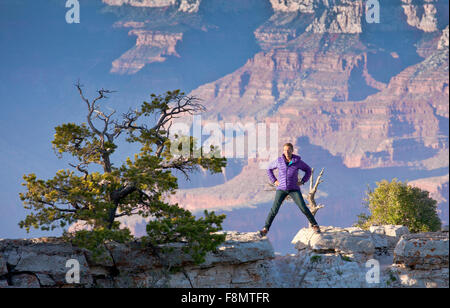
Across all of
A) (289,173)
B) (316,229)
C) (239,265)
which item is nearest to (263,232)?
(239,265)

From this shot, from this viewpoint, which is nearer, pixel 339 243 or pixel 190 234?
pixel 190 234

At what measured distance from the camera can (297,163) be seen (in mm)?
20578

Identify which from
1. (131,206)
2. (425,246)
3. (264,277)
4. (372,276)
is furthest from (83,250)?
(425,246)

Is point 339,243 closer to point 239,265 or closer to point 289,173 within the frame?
point 289,173

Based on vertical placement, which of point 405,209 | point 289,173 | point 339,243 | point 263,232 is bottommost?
point 339,243

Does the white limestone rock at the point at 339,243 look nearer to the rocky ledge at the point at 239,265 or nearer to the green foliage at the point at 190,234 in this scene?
→ the rocky ledge at the point at 239,265

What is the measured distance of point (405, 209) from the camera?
34.4 metres

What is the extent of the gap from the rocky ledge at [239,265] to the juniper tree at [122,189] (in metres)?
0.66

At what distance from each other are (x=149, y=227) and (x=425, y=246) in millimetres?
8165

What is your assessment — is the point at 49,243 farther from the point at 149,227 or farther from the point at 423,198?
the point at 423,198

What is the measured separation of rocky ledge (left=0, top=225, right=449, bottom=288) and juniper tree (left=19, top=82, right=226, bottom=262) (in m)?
0.66

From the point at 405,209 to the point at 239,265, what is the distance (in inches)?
632

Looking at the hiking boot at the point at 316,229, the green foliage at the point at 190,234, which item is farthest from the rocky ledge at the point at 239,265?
the green foliage at the point at 190,234
